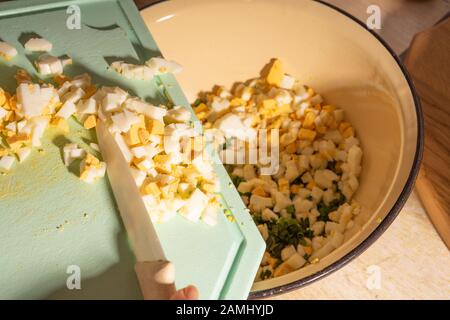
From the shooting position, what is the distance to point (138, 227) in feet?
2.30

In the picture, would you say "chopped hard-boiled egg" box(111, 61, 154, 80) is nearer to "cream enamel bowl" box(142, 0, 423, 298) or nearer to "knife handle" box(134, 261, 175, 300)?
"cream enamel bowl" box(142, 0, 423, 298)

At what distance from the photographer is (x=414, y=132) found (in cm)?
90

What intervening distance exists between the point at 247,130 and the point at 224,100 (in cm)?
9

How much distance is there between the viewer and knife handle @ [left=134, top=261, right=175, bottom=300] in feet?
2.00

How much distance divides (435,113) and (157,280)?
68cm

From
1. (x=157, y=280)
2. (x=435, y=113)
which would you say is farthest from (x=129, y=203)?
(x=435, y=113)

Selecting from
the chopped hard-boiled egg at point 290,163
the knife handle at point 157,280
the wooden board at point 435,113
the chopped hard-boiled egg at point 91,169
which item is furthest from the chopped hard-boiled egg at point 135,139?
the wooden board at point 435,113

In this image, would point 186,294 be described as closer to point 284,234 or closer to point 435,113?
point 284,234

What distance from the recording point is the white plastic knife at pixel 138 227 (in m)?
0.61

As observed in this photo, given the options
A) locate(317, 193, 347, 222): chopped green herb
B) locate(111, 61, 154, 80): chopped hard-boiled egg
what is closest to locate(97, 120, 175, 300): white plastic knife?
locate(111, 61, 154, 80): chopped hard-boiled egg

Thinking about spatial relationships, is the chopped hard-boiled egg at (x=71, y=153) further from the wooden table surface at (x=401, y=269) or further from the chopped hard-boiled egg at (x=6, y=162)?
the wooden table surface at (x=401, y=269)

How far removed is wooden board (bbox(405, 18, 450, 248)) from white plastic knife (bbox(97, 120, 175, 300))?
1.76 ft

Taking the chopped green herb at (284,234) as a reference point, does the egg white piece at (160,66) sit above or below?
above

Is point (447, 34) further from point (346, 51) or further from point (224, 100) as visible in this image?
point (224, 100)
